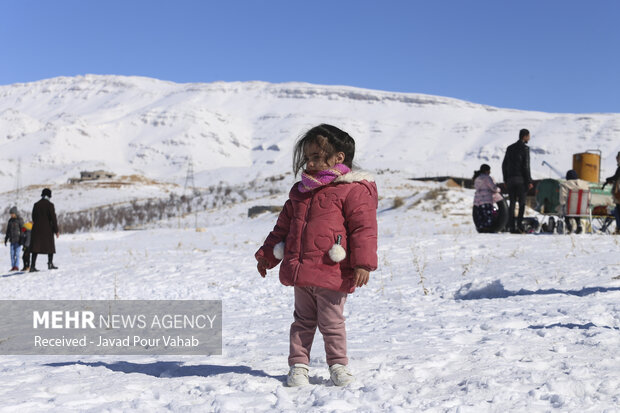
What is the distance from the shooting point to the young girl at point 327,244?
3.03m

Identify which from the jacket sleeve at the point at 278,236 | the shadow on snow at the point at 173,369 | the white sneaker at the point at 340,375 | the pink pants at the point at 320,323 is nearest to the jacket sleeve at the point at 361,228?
the pink pants at the point at 320,323

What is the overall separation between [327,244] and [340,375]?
716 millimetres

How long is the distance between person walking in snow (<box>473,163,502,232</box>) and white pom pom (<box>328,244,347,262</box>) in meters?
9.18

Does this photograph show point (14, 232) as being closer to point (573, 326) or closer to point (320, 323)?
point (320, 323)

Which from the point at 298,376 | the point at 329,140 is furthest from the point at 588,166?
the point at 298,376

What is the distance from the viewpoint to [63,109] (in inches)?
6043

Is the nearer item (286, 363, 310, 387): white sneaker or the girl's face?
(286, 363, 310, 387): white sneaker

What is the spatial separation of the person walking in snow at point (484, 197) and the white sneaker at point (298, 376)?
30.3ft

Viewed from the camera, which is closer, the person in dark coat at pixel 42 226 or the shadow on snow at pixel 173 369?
the shadow on snow at pixel 173 369

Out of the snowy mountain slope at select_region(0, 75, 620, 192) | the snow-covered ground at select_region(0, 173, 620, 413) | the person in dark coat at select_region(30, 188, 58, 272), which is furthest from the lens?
the snowy mountain slope at select_region(0, 75, 620, 192)

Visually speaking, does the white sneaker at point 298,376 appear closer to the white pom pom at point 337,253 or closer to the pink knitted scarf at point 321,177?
the white pom pom at point 337,253

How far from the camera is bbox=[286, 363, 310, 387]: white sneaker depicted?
10.1 ft

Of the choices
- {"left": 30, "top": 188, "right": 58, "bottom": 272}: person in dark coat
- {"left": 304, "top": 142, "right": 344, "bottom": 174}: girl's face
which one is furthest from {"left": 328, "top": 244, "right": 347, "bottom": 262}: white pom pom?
{"left": 30, "top": 188, "right": 58, "bottom": 272}: person in dark coat

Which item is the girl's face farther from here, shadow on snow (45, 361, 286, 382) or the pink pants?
shadow on snow (45, 361, 286, 382)
